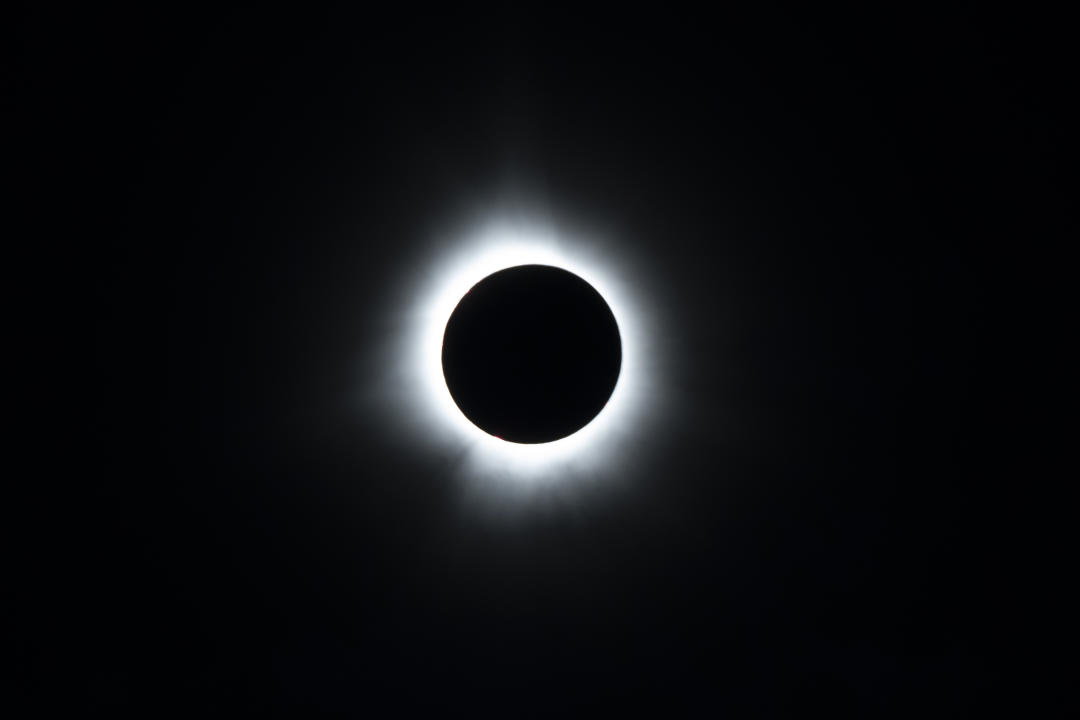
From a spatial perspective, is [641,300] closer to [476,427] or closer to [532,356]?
→ [532,356]

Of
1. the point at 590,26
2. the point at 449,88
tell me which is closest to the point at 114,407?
the point at 449,88

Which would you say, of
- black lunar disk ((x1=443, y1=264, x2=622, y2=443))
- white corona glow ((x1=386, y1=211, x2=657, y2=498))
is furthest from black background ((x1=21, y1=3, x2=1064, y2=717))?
black lunar disk ((x1=443, y1=264, x2=622, y2=443))

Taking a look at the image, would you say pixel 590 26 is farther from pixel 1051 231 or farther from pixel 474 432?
pixel 1051 231

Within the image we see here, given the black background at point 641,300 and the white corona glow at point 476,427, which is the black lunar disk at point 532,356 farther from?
the black background at point 641,300

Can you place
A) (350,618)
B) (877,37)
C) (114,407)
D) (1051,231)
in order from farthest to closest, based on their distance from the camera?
(350,618) < (114,407) < (1051,231) < (877,37)

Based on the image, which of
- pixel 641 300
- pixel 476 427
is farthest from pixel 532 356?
pixel 641 300
